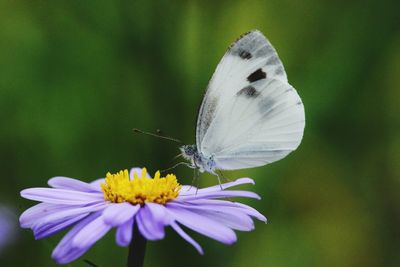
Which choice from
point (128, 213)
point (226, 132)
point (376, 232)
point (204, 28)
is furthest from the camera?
point (376, 232)

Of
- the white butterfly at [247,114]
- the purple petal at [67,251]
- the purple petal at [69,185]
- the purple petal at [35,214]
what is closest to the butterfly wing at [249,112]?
the white butterfly at [247,114]

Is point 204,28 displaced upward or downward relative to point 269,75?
upward

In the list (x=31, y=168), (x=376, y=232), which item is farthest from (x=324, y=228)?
(x=31, y=168)

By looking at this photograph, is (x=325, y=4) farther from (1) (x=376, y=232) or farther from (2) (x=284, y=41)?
(1) (x=376, y=232)

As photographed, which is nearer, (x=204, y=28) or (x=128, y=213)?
(x=128, y=213)

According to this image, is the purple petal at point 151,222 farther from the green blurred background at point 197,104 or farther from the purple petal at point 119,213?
the green blurred background at point 197,104

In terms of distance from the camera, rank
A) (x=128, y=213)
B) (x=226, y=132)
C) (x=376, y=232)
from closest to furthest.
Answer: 1. (x=128, y=213)
2. (x=226, y=132)
3. (x=376, y=232)

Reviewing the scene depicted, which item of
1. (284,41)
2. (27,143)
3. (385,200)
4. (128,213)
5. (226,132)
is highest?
(284,41)
